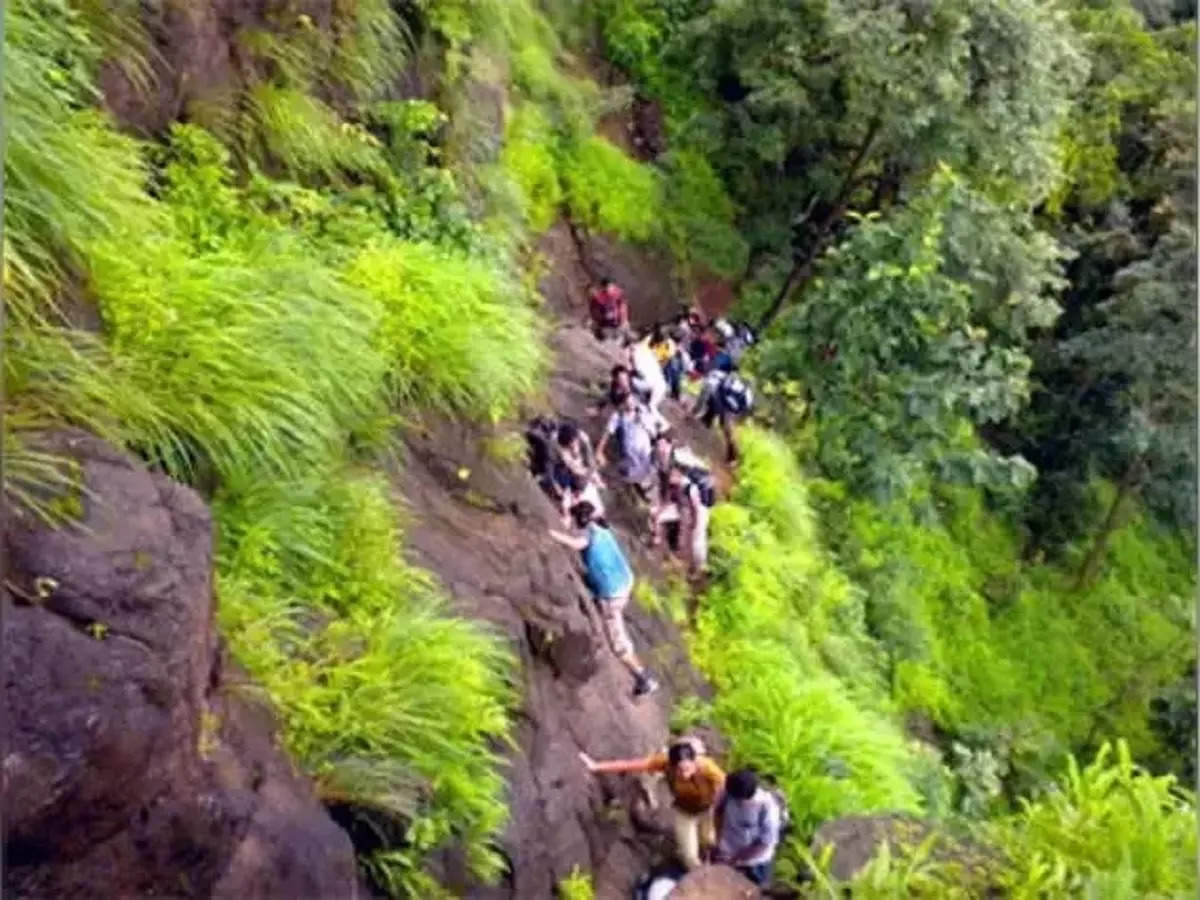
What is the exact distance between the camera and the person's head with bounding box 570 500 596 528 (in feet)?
30.0

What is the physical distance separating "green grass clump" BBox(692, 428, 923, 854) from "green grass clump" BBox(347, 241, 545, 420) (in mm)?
3382

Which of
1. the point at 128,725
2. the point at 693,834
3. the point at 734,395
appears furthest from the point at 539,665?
the point at 734,395

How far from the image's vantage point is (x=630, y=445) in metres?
11.2

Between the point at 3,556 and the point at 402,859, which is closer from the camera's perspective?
the point at 3,556

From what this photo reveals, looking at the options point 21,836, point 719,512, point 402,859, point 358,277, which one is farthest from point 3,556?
point 719,512

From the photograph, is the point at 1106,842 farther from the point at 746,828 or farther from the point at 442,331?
the point at 442,331

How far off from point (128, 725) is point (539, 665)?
3.94 m

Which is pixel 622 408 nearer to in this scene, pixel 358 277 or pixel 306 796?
pixel 358 277

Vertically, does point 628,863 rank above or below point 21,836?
below

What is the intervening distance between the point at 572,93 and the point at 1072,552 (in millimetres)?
11302

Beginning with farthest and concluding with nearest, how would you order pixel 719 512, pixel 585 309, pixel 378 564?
pixel 585 309 → pixel 719 512 → pixel 378 564

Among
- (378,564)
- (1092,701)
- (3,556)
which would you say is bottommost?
(1092,701)

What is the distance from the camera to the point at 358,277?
7953 millimetres

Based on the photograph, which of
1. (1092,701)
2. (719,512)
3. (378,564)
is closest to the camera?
(378,564)
